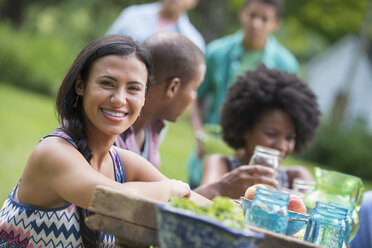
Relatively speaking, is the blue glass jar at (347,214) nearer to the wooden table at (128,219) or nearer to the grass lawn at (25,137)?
the wooden table at (128,219)

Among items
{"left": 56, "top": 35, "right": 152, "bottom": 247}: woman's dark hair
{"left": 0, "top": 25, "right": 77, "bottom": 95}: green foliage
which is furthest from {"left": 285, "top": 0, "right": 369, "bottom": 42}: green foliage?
{"left": 56, "top": 35, "right": 152, "bottom": 247}: woman's dark hair

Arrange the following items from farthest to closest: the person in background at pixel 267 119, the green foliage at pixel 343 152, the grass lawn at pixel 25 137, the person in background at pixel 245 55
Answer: the green foliage at pixel 343 152, the grass lawn at pixel 25 137, the person in background at pixel 245 55, the person in background at pixel 267 119

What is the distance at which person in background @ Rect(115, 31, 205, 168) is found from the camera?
3.71 m

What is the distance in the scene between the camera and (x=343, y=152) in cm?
1828

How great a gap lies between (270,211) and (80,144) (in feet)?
2.85

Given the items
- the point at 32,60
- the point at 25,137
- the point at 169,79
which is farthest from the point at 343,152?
the point at 169,79

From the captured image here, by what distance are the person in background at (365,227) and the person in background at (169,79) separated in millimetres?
1343

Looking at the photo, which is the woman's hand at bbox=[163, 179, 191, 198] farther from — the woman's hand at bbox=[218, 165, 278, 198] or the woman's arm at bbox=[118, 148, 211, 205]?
the woman's hand at bbox=[218, 165, 278, 198]

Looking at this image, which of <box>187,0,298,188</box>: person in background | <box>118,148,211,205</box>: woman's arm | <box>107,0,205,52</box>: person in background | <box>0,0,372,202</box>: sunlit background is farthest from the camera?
<box>0,0,372,202</box>: sunlit background

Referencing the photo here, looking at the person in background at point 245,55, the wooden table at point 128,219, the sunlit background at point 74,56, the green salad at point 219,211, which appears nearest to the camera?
the green salad at point 219,211

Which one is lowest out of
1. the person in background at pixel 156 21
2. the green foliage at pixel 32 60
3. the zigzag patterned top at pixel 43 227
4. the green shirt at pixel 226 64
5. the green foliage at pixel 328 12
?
the zigzag patterned top at pixel 43 227

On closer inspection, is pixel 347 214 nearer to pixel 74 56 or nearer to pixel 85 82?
pixel 85 82

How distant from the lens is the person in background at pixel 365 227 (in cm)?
389

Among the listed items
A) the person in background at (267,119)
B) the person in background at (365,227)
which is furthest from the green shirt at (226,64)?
the person in background at (365,227)
